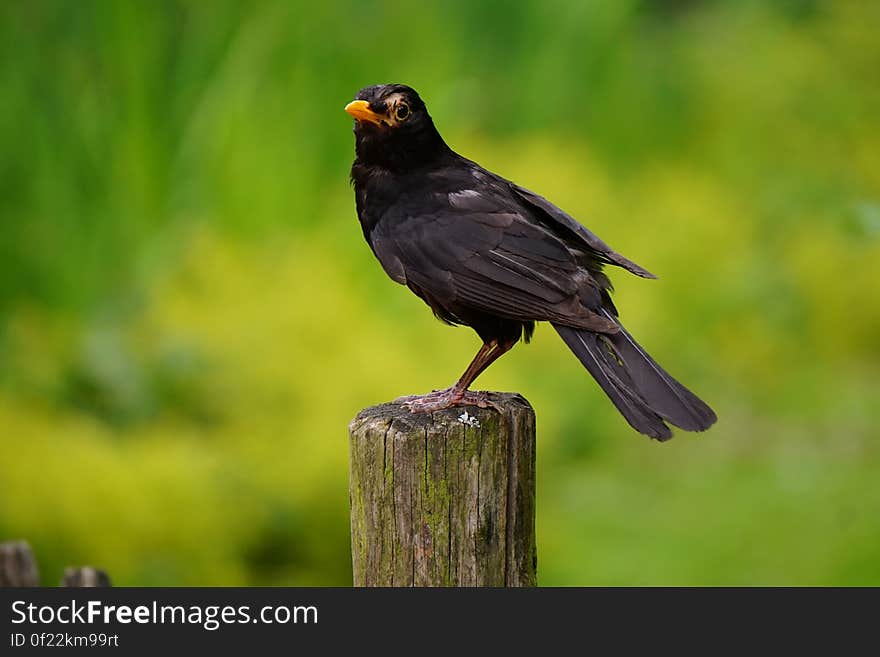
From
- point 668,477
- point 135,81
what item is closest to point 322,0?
point 135,81

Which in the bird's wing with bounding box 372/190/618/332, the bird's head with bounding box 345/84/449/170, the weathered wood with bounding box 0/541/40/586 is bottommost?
the weathered wood with bounding box 0/541/40/586

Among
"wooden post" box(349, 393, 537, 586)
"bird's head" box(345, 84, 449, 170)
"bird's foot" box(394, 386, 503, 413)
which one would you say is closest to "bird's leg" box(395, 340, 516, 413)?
"bird's foot" box(394, 386, 503, 413)

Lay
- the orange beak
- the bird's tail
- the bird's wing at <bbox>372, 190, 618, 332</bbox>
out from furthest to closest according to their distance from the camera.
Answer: the orange beak, the bird's wing at <bbox>372, 190, 618, 332</bbox>, the bird's tail

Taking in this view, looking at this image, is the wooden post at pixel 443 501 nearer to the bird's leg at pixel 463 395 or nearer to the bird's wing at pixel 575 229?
the bird's leg at pixel 463 395

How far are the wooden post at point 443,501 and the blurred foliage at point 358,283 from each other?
129 cm

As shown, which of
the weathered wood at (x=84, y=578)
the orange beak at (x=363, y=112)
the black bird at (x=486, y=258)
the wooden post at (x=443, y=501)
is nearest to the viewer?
the wooden post at (x=443, y=501)

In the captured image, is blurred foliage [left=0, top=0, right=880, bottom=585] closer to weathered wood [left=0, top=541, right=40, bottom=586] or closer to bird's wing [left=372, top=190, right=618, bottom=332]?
bird's wing [left=372, top=190, right=618, bottom=332]

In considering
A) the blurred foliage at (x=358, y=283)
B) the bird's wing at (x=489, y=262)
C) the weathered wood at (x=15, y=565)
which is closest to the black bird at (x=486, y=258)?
the bird's wing at (x=489, y=262)

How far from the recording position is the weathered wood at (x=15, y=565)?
322 cm

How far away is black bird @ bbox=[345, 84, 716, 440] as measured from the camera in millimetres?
2779

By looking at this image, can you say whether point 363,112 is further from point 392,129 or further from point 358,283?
point 358,283

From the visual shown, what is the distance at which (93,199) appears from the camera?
5297 millimetres

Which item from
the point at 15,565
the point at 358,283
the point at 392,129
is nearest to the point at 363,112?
the point at 392,129

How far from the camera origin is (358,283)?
5551 millimetres
